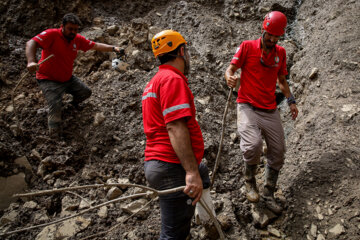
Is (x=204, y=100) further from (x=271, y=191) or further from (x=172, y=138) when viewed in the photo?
(x=172, y=138)

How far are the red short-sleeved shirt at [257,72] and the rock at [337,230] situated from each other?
1.35 metres

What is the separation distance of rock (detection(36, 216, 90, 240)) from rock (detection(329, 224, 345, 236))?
2491mm

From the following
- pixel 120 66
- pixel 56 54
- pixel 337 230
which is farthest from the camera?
pixel 120 66

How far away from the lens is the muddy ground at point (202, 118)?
8.68 feet

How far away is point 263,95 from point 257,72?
0.88 ft

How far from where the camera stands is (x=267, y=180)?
9.28 feet

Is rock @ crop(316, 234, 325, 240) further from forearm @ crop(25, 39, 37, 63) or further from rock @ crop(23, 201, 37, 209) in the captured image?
forearm @ crop(25, 39, 37, 63)

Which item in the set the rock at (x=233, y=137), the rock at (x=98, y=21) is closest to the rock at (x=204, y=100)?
the rock at (x=233, y=137)

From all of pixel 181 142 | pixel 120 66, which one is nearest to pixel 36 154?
pixel 120 66

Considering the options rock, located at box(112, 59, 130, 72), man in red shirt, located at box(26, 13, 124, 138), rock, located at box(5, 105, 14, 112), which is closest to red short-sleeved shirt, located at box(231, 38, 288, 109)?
man in red shirt, located at box(26, 13, 124, 138)

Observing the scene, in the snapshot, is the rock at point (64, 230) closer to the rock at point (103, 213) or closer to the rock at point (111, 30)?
the rock at point (103, 213)

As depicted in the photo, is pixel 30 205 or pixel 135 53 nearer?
pixel 30 205

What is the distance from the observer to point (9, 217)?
8.95 ft

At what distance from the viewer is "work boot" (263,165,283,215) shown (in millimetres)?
2777
